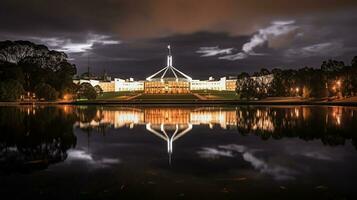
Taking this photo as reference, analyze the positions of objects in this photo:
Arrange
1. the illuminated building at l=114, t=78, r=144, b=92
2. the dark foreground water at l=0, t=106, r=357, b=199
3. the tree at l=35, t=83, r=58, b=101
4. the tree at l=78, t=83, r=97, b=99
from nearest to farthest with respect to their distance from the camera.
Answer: the dark foreground water at l=0, t=106, r=357, b=199
the tree at l=35, t=83, r=58, b=101
the tree at l=78, t=83, r=97, b=99
the illuminated building at l=114, t=78, r=144, b=92

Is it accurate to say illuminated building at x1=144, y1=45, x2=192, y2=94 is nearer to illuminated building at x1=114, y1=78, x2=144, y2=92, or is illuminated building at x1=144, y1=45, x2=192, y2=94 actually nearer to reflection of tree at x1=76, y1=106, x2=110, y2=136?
illuminated building at x1=114, y1=78, x2=144, y2=92

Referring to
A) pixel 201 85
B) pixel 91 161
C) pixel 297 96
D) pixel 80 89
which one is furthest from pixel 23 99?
pixel 201 85

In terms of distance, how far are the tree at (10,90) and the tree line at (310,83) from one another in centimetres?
4114

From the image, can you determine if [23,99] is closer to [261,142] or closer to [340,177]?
[261,142]

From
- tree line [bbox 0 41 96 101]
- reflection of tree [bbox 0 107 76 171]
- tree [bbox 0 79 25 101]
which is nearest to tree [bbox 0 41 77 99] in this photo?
tree line [bbox 0 41 96 101]

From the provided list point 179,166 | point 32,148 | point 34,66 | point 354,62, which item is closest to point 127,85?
point 34,66

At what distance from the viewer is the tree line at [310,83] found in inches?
2477

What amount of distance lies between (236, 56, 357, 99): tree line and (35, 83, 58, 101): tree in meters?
35.6

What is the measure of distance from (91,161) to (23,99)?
64.4 m

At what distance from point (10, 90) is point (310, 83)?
52609mm

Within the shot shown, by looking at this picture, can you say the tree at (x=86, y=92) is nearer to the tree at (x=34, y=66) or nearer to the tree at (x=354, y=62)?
the tree at (x=34, y=66)

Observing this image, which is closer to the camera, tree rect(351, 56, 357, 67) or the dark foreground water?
the dark foreground water

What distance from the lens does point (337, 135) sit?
1706 cm

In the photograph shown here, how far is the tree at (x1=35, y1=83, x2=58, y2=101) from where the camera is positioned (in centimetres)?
6562
